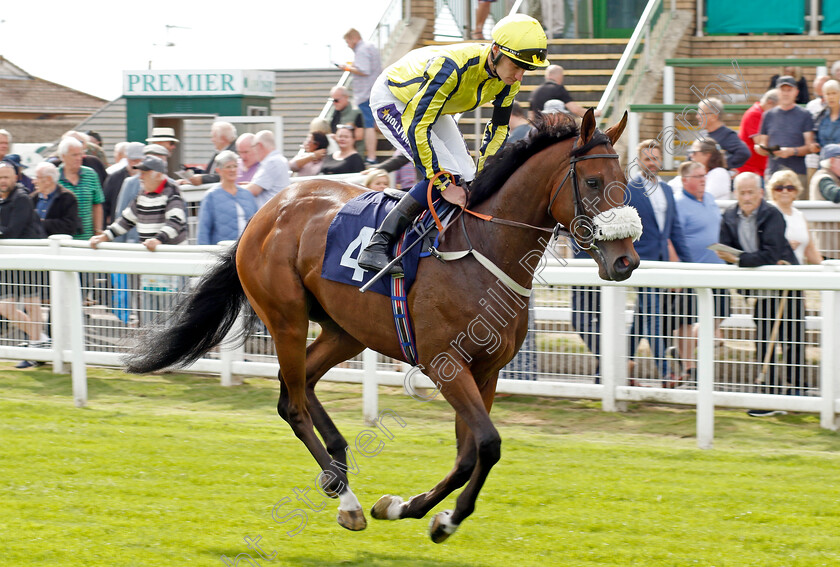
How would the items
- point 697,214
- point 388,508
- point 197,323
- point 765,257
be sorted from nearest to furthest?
1. point 388,508
2. point 197,323
3. point 765,257
4. point 697,214

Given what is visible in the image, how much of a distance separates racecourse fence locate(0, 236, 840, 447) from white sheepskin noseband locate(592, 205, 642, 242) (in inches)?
54.6

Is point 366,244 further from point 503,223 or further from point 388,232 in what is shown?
point 503,223

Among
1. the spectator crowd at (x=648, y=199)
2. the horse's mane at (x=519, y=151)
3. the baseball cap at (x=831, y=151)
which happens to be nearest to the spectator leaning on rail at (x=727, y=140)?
the spectator crowd at (x=648, y=199)

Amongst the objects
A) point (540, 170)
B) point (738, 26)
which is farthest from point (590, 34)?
point (540, 170)

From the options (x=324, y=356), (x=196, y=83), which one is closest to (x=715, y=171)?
(x=324, y=356)

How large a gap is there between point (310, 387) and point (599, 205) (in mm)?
1776

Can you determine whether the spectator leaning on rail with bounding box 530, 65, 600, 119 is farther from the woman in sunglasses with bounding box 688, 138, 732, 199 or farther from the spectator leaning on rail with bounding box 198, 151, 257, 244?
the spectator leaning on rail with bounding box 198, 151, 257, 244

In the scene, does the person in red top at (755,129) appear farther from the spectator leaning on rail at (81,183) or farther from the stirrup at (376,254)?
the spectator leaning on rail at (81,183)

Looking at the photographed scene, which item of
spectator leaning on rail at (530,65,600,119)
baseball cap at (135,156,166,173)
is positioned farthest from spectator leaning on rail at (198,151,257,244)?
spectator leaning on rail at (530,65,600,119)

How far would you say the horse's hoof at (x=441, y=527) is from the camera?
13.0 ft

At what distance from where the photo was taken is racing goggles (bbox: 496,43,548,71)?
3.95 metres

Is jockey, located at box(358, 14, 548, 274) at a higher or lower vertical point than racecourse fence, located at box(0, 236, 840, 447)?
higher

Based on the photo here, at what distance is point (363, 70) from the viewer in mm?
11016

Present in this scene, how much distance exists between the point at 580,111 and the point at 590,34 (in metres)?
4.19
